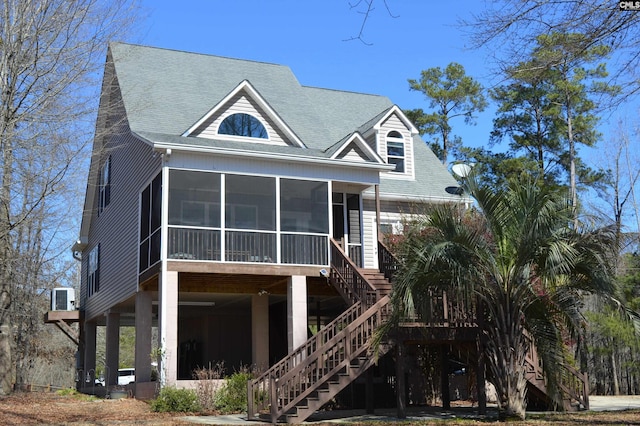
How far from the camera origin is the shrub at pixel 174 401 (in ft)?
55.7

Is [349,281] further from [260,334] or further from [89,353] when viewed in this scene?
[89,353]

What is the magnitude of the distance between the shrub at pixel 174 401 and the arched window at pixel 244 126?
7659mm

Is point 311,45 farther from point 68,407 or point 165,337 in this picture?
point 68,407

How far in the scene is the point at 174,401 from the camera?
1706cm

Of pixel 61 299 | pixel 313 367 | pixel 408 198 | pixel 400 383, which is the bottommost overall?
pixel 400 383

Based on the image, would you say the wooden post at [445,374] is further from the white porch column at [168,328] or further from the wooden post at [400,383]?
the white porch column at [168,328]

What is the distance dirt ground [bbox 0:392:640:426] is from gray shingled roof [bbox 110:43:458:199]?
7.16 meters

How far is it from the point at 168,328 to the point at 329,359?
4.92 m

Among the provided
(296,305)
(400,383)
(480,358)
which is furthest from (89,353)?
(480,358)

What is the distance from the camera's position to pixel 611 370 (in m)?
29.2

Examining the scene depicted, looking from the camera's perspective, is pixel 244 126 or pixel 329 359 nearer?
pixel 329 359

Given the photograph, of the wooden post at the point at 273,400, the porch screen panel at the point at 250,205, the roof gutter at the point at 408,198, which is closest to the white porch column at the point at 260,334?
the porch screen panel at the point at 250,205

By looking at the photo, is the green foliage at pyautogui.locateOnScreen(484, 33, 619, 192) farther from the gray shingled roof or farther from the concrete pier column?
the concrete pier column

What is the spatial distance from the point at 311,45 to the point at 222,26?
78.2 inches
